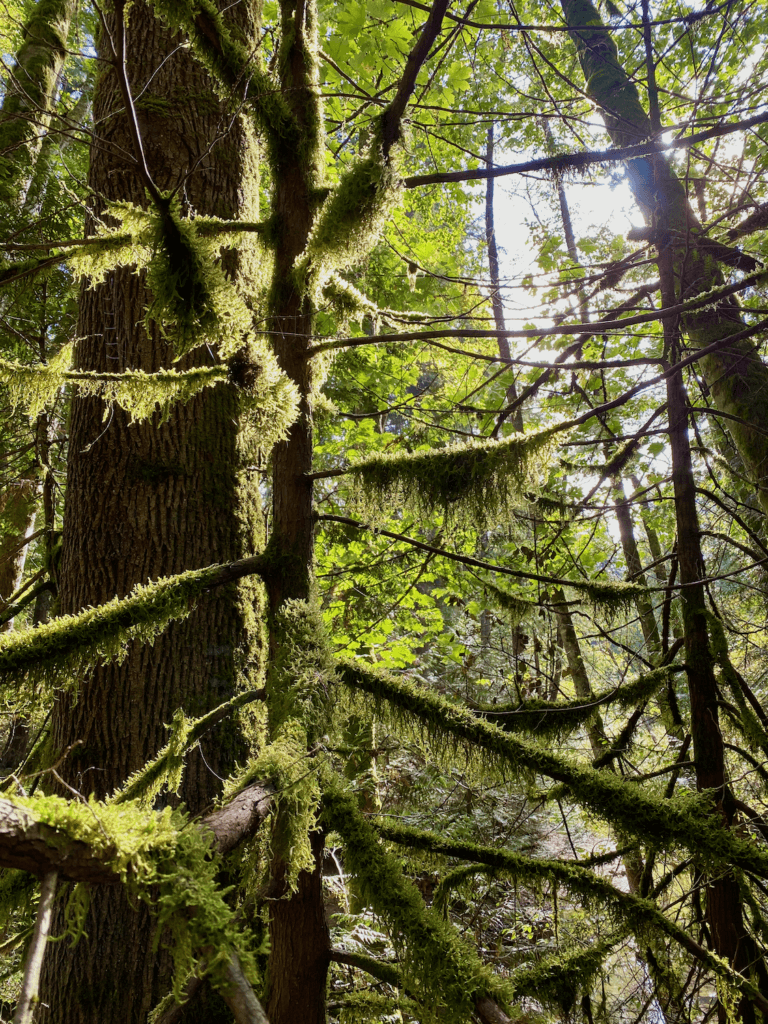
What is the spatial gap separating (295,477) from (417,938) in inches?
59.6

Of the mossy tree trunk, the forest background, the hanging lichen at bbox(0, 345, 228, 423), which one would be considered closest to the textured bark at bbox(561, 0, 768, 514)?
the forest background

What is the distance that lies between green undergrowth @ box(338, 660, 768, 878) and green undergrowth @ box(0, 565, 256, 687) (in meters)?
0.60

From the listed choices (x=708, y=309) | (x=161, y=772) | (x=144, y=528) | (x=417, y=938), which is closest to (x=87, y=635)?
(x=161, y=772)

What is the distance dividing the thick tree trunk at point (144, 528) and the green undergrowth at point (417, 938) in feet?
2.94

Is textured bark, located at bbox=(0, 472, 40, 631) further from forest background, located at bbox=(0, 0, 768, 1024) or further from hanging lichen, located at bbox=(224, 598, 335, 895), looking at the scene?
hanging lichen, located at bbox=(224, 598, 335, 895)

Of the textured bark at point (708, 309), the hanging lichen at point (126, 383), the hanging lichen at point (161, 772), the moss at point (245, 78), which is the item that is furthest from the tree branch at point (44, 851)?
the textured bark at point (708, 309)

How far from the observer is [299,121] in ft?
8.09

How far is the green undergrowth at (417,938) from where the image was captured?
128 cm

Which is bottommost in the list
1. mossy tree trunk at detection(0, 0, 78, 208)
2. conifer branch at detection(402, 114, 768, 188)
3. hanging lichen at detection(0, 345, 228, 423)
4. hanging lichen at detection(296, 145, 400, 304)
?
hanging lichen at detection(0, 345, 228, 423)

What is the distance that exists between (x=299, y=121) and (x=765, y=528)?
3.70 m

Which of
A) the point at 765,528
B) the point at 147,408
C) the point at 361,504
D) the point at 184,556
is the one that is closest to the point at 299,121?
the point at 147,408

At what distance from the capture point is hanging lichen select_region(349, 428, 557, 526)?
7.13 feet

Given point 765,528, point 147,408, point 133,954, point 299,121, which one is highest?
point 299,121

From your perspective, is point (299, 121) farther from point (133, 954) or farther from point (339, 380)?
point (339, 380)
